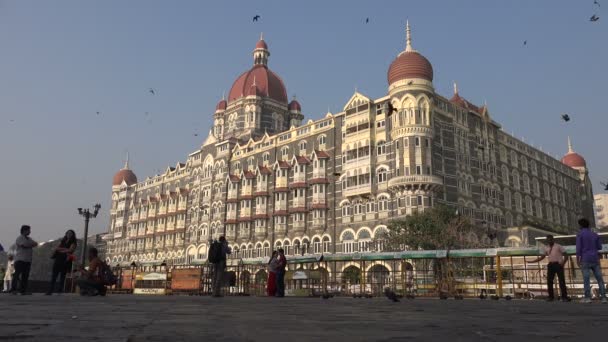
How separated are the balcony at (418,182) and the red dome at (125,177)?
5710 cm

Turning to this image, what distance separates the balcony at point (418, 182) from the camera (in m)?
41.4

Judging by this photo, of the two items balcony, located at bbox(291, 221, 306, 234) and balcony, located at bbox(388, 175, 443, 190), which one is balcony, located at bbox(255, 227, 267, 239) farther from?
balcony, located at bbox(388, 175, 443, 190)

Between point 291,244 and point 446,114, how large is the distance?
Result: 64.1ft

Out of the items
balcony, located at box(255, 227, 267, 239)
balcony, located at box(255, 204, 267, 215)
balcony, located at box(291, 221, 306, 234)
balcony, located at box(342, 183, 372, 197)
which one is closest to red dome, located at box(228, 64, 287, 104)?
balcony, located at box(255, 204, 267, 215)

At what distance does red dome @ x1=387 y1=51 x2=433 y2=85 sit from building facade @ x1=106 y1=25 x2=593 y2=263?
0.10 metres

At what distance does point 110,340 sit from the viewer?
124 inches

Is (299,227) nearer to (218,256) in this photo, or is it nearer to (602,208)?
(218,256)

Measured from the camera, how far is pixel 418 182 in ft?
136

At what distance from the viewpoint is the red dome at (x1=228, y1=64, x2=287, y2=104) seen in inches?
2623

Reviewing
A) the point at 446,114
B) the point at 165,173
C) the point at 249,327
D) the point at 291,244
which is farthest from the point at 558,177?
the point at 249,327

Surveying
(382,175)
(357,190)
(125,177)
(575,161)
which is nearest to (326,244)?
(357,190)

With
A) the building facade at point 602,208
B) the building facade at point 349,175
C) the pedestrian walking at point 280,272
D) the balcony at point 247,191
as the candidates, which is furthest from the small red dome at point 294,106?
the building facade at point 602,208

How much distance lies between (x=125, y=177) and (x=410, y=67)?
58.2 metres

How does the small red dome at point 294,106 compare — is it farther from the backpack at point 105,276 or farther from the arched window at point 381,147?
the backpack at point 105,276
